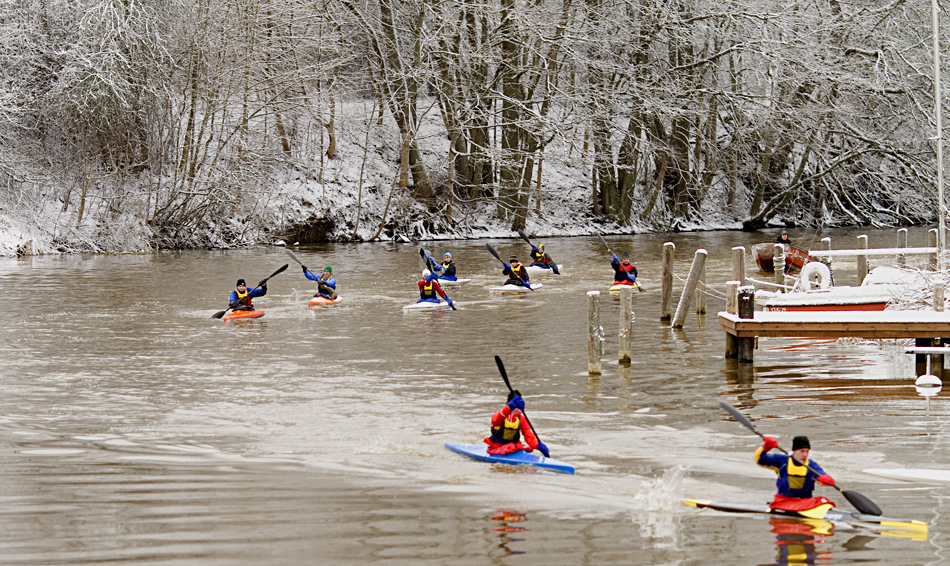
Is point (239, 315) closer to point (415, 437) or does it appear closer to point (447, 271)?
point (447, 271)

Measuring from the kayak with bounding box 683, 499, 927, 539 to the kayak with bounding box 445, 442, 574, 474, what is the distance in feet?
4.48

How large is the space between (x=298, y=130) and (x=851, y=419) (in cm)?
3466

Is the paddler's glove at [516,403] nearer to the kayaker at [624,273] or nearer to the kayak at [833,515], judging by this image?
the kayak at [833,515]

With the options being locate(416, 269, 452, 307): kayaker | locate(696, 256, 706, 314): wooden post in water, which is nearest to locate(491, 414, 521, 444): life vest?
locate(696, 256, 706, 314): wooden post in water

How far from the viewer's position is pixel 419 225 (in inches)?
1629

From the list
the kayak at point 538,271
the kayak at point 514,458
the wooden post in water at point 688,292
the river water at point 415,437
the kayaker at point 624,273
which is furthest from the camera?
the kayak at point 538,271

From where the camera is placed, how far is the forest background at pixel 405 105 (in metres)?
35.8

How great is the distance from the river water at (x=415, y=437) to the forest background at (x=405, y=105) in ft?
52.6

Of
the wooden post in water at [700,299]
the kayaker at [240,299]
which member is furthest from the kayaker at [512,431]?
the kayaker at [240,299]

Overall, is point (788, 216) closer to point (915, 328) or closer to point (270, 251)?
point (270, 251)

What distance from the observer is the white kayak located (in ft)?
30.8

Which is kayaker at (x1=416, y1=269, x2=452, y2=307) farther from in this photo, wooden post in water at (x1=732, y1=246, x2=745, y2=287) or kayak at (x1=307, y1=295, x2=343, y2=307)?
wooden post in water at (x1=732, y1=246, x2=745, y2=287)

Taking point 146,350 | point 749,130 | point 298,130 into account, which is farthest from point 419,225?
point 146,350

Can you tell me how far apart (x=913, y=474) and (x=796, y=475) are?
167 centimetres
